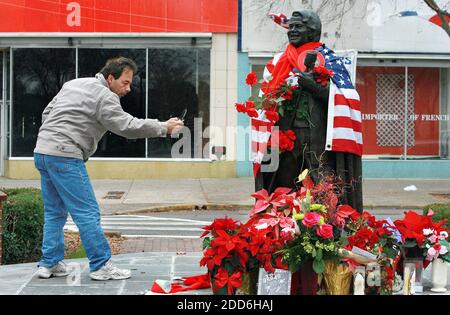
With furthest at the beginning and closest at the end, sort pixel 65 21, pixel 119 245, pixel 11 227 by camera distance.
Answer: pixel 65 21 < pixel 119 245 < pixel 11 227

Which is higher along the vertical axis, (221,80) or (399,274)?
(221,80)

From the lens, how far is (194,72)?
20.8 m

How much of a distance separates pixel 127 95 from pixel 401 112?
292 inches

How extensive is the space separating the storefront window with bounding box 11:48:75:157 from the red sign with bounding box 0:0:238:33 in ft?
2.20

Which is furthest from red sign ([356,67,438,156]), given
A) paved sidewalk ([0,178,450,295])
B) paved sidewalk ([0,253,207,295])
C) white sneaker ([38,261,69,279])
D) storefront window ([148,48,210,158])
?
white sneaker ([38,261,69,279])

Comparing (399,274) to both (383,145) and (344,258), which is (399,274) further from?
(383,145)

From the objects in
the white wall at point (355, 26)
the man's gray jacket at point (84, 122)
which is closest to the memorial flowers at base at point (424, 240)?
the man's gray jacket at point (84, 122)

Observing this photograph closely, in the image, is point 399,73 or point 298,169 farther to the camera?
point 399,73

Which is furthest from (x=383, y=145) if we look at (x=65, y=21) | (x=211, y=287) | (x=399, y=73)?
(x=211, y=287)

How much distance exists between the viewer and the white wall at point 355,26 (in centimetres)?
2055

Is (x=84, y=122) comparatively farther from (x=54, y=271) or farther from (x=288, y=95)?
(x=288, y=95)

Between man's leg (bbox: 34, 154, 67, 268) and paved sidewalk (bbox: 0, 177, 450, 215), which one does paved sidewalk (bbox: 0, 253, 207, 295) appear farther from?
paved sidewalk (bbox: 0, 177, 450, 215)

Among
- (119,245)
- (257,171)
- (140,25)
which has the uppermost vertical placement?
(140,25)

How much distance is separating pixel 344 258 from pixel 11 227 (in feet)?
14.4
